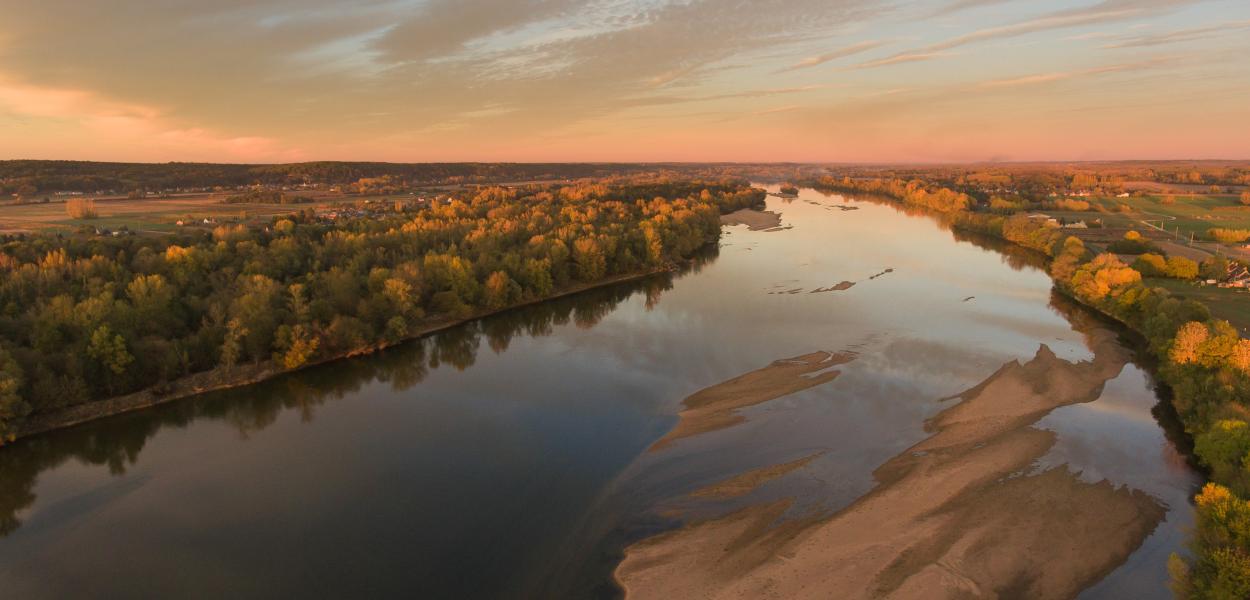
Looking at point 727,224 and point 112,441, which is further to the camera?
point 727,224

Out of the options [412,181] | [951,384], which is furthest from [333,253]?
[412,181]

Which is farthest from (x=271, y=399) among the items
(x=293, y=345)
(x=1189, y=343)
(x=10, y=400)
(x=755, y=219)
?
(x=755, y=219)

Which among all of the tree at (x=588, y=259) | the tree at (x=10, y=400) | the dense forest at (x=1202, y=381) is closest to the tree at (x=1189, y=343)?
the dense forest at (x=1202, y=381)

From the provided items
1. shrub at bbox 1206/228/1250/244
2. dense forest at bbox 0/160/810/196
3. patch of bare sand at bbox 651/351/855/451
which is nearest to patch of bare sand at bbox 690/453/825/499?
patch of bare sand at bbox 651/351/855/451

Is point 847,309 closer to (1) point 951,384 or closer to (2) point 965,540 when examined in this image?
(1) point 951,384

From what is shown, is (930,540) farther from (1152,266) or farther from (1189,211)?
(1189,211)

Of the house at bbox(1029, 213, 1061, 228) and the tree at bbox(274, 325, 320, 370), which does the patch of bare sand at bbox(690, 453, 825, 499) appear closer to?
the tree at bbox(274, 325, 320, 370)
